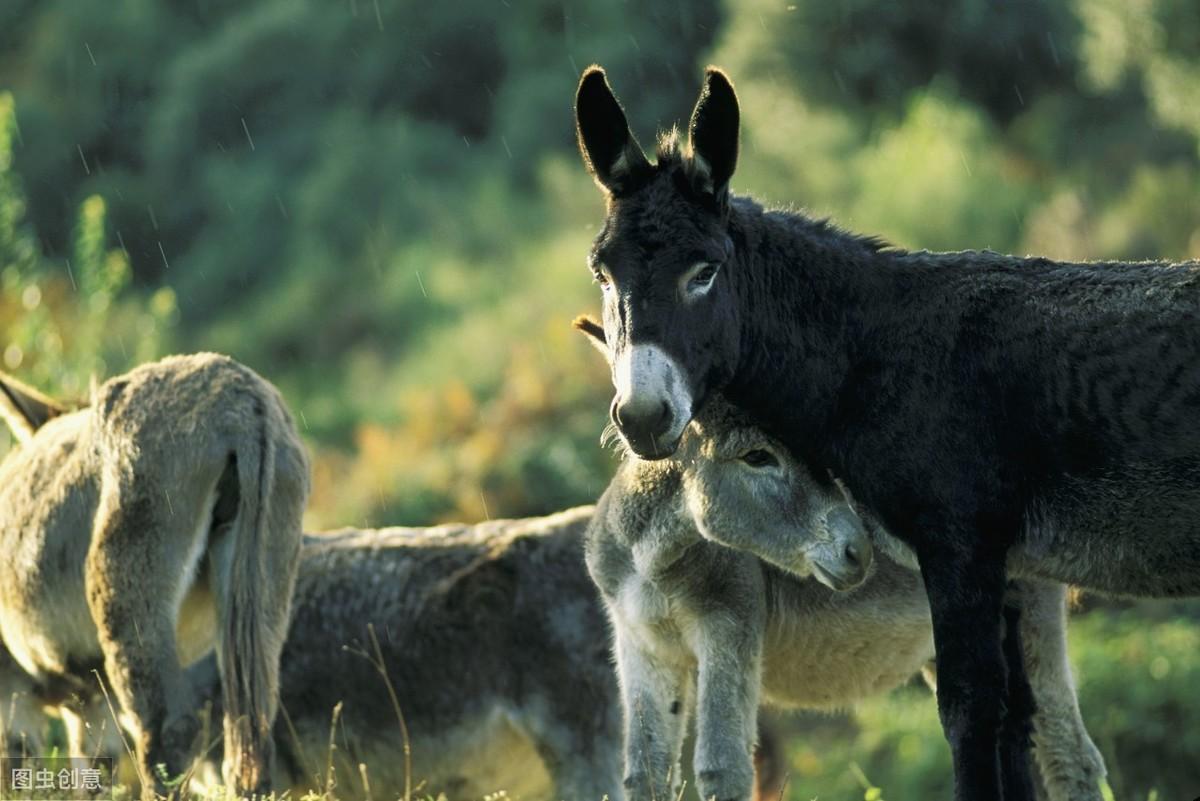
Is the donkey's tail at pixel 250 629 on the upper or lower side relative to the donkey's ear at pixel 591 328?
lower

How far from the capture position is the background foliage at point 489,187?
13.5 meters

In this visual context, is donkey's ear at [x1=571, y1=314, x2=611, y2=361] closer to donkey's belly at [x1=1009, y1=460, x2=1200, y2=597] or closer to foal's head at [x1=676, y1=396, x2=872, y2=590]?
foal's head at [x1=676, y1=396, x2=872, y2=590]

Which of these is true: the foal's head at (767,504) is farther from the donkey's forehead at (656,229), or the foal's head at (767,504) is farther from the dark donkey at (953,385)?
the donkey's forehead at (656,229)

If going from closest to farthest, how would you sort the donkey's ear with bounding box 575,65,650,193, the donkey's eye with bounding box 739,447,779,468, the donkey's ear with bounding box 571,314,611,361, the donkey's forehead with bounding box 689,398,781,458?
the donkey's ear with bounding box 575,65,650,193
the donkey's forehead with bounding box 689,398,781,458
the donkey's eye with bounding box 739,447,779,468
the donkey's ear with bounding box 571,314,611,361

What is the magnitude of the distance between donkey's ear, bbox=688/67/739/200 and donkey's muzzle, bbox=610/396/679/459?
741 mm

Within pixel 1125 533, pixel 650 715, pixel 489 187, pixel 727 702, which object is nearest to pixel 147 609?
pixel 650 715

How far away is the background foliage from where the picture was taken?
44.3ft

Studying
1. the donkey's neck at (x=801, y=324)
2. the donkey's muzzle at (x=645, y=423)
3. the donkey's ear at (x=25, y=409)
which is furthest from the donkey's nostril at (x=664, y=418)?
the donkey's ear at (x=25, y=409)

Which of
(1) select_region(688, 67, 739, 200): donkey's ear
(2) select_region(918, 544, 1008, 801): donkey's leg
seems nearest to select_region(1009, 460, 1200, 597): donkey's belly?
(2) select_region(918, 544, 1008, 801): donkey's leg

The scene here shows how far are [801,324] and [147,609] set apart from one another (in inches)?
97.4

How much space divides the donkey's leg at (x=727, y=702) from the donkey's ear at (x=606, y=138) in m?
1.53

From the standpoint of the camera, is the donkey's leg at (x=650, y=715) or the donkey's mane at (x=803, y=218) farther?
the donkey's leg at (x=650, y=715)

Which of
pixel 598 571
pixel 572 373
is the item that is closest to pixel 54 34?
pixel 572 373

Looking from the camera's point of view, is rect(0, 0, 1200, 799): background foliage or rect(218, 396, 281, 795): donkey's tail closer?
rect(218, 396, 281, 795): donkey's tail
